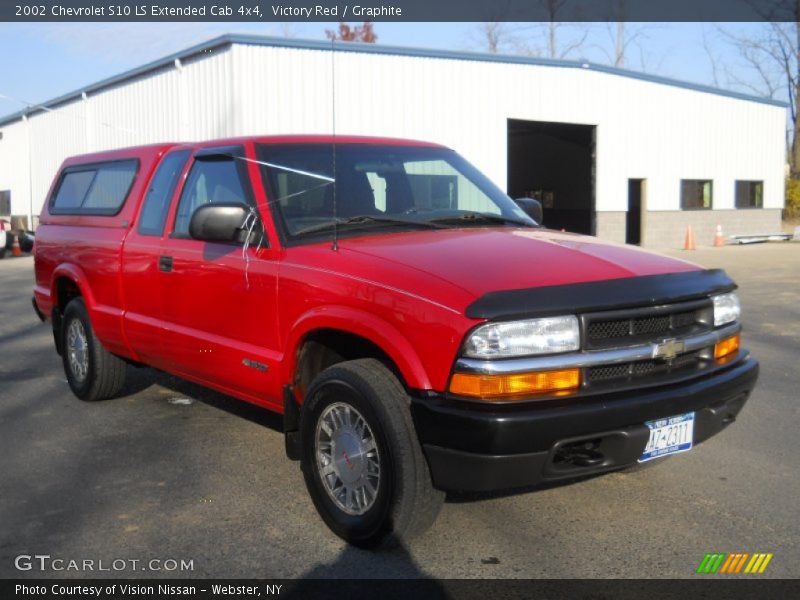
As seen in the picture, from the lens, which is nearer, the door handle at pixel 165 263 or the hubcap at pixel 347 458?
the hubcap at pixel 347 458

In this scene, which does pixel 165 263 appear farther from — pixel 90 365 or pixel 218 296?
pixel 90 365

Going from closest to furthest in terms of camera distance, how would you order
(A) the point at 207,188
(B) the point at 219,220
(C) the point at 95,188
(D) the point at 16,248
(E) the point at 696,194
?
1. (B) the point at 219,220
2. (A) the point at 207,188
3. (C) the point at 95,188
4. (D) the point at 16,248
5. (E) the point at 696,194

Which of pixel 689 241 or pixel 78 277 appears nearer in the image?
pixel 78 277

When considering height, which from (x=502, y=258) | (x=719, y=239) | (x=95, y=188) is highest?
(x=95, y=188)

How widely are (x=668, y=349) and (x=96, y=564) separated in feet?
8.53

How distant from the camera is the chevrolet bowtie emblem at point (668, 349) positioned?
11.9 ft

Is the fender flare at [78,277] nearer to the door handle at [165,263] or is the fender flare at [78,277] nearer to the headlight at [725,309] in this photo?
the door handle at [165,263]

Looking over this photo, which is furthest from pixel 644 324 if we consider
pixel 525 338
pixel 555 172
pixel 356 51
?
pixel 555 172

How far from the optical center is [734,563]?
3.57m

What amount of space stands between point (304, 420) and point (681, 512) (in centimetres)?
189

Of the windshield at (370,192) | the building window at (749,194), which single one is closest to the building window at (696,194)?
the building window at (749,194)

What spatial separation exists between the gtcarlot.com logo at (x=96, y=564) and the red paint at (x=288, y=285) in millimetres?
1049

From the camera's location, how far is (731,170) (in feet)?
95.5

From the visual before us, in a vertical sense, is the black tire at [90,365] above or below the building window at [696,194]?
below
